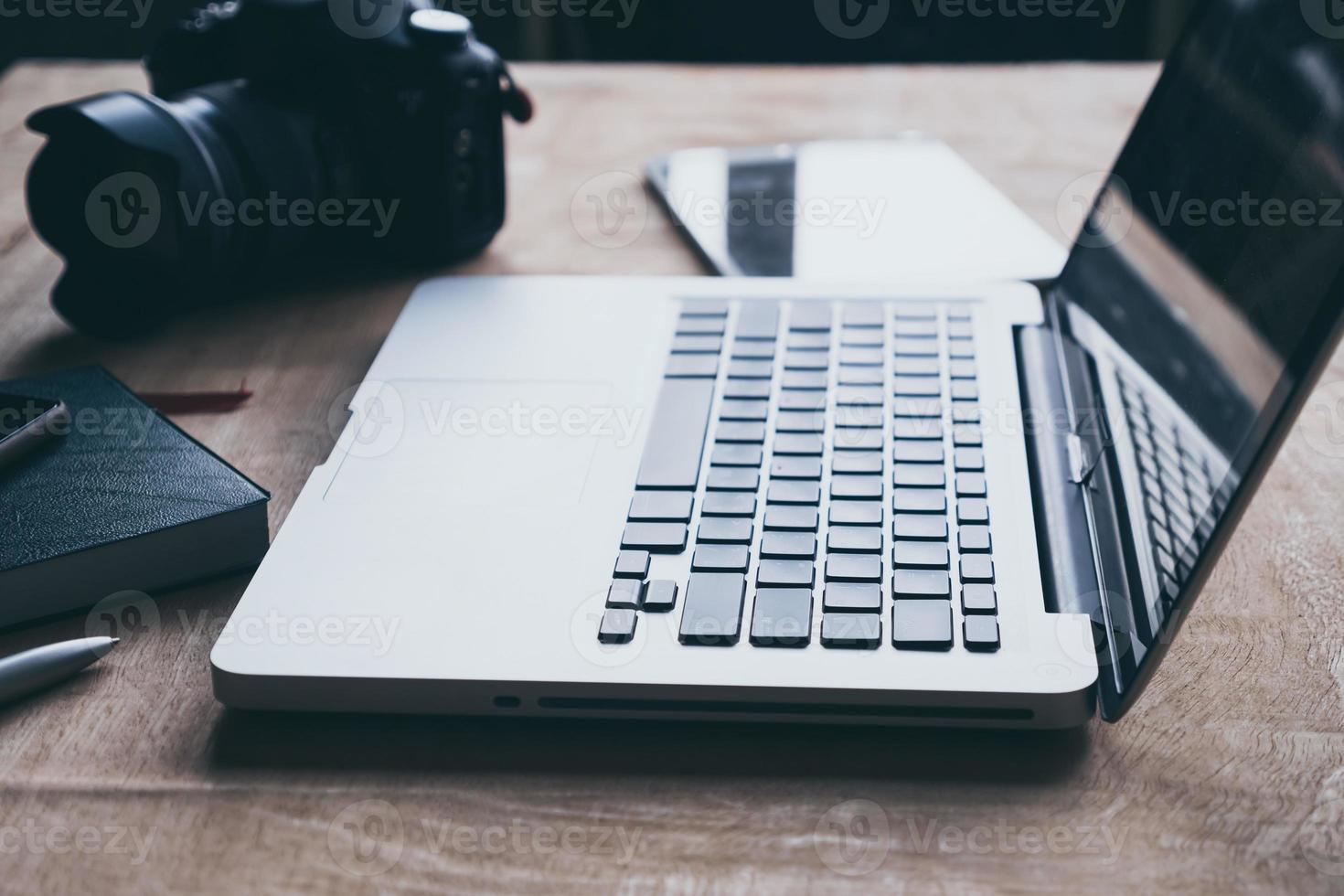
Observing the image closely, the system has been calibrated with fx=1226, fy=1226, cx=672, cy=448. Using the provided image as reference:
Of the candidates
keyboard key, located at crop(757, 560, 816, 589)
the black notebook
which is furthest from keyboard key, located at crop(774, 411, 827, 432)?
the black notebook

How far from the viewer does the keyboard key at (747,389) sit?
1.78 ft

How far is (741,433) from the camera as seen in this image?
513 mm

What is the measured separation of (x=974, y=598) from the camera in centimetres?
40

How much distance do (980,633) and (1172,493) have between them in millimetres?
90

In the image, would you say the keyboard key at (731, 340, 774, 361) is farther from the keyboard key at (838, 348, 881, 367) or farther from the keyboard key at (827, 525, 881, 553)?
the keyboard key at (827, 525, 881, 553)

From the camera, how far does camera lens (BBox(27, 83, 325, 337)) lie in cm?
62

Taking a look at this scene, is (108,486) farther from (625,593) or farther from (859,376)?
(859,376)

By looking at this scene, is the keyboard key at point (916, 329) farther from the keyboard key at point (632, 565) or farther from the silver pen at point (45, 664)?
the silver pen at point (45, 664)

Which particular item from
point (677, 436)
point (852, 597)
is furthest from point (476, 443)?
point (852, 597)

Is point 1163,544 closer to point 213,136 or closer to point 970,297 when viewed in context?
point 970,297

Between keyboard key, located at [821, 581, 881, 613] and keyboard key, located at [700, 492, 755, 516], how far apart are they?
0.18 ft

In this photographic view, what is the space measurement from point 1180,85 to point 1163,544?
29 centimetres

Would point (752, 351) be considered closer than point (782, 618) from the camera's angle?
No

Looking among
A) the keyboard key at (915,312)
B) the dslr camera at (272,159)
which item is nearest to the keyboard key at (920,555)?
the keyboard key at (915,312)
